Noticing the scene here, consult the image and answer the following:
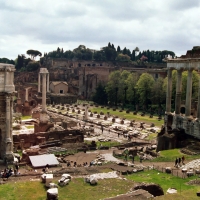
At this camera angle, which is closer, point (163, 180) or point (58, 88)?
point (163, 180)

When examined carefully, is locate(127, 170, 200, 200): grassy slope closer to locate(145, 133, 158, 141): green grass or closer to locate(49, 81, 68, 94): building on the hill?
locate(145, 133, 158, 141): green grass

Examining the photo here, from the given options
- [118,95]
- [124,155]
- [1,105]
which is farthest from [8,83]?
[118,95]

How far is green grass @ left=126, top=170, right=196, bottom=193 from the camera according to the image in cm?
1625

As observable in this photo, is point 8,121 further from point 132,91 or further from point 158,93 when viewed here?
point 132,91

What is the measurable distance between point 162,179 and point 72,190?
596 cm

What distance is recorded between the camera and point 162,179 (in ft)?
57.7

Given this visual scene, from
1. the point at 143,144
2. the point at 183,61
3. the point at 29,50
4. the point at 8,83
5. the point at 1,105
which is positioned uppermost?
the point at 29,50

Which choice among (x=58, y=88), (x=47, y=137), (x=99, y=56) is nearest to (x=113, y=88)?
(x=58, y=88)

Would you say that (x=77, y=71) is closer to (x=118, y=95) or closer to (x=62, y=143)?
(x=118, y=95)

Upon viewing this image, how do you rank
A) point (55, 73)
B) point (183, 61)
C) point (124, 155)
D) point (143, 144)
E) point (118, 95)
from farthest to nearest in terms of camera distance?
1. point (55, 73)
2. point (118, 95)
3. point (143, 144)
4. point (183, 61)
5. point (124, 155)

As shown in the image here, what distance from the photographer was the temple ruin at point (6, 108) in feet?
78.8

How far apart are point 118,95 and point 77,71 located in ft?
136

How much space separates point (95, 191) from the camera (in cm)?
1376

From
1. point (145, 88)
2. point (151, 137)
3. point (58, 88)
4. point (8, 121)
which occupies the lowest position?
point (151, 137)
